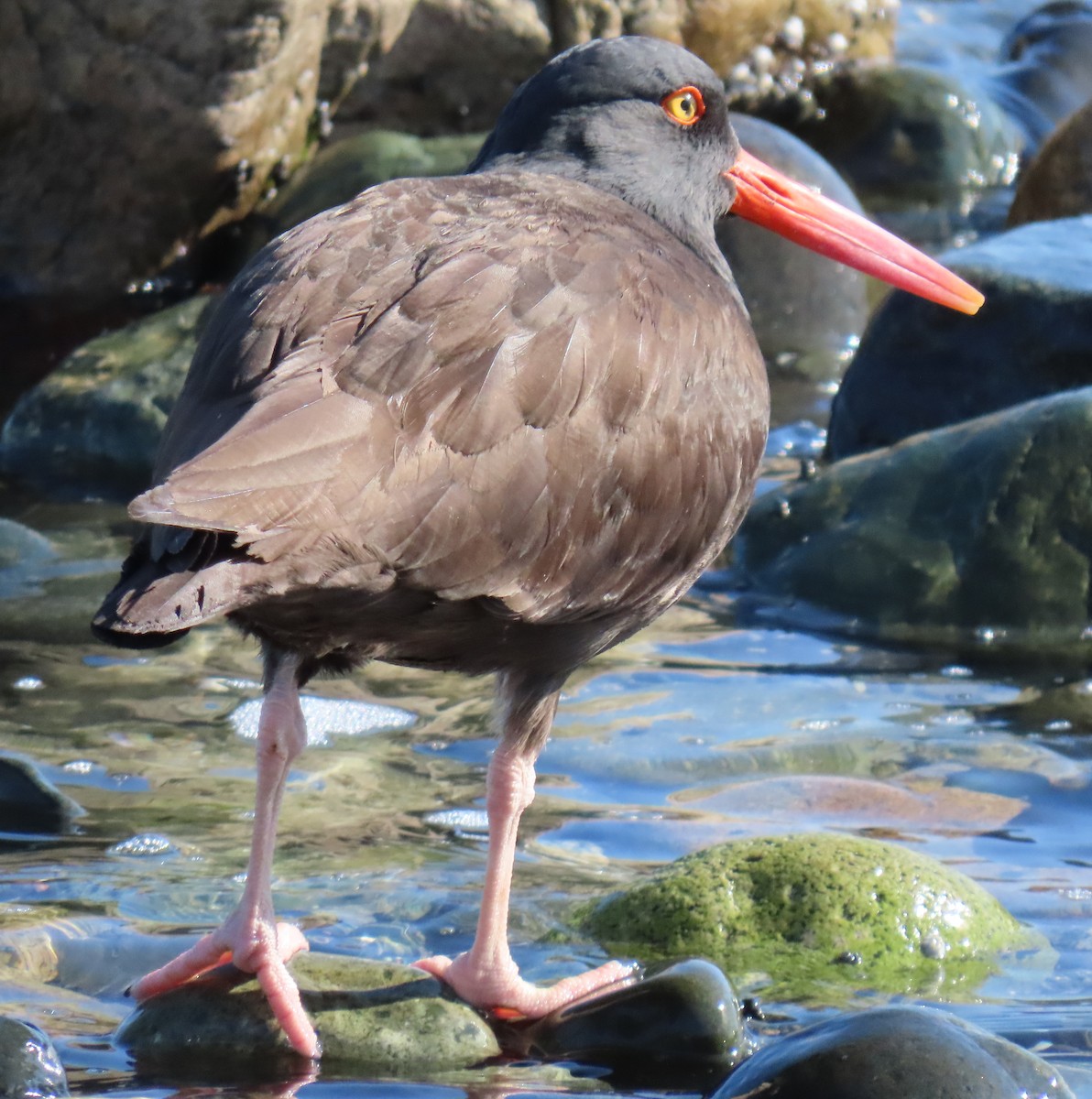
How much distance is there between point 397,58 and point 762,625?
590cm

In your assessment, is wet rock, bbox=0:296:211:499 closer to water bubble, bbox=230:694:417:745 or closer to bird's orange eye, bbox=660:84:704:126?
water bubble, bbox=230:694:417:745

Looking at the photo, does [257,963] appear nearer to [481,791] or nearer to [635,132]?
[481,791]

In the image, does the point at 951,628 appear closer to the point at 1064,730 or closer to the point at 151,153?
the point at 1064,730

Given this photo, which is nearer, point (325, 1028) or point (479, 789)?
point (325, 1028)

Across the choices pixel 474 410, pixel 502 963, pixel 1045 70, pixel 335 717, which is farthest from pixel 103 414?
pixel 1045 70

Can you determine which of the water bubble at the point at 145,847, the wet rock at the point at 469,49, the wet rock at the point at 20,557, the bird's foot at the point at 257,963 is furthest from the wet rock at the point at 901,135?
the bird's foot at the point at 257,963

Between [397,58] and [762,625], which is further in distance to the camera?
Answer: [397,58]

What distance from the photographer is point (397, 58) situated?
1076cm

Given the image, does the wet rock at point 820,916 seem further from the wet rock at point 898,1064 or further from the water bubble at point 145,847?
the water bubble at point 145,847

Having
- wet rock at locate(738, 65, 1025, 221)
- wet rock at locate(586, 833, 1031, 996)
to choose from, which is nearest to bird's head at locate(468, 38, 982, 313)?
wet rock at locate(586, 833, 1031, 996)

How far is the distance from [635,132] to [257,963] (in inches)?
82.9

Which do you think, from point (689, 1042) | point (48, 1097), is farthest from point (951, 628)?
point (48, 1097)

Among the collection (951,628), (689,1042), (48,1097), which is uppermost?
(48,1097)

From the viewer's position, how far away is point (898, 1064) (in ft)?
9.46
